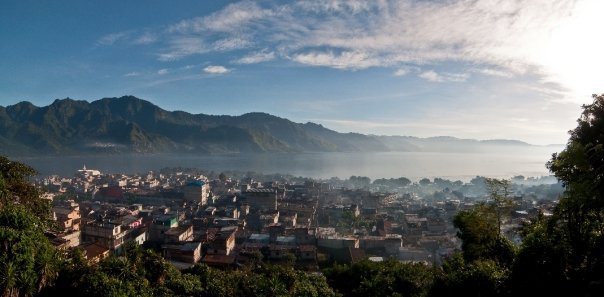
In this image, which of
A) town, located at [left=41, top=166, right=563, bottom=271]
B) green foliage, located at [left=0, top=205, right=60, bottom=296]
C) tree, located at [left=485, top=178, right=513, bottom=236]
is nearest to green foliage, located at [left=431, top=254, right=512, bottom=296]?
tree, located at [left=485, top=178, right=513, bottom=236]

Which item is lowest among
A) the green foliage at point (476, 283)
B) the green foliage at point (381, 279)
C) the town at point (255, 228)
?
the town at point (255, 228)

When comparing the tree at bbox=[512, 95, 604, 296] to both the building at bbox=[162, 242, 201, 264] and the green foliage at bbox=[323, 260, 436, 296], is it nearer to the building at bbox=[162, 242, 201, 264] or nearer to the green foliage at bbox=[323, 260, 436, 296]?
the green foliage at bbox=[323, 260, 436, 296]

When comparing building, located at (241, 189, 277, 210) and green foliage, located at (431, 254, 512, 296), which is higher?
green foliage, located at (431, 254, 512, 296)

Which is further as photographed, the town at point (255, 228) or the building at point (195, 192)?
the building at point (195, 192)

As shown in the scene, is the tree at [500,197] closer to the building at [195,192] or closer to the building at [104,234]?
the building at [104,234]

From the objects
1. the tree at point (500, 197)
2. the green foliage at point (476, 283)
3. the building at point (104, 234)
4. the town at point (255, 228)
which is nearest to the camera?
the green foliage at point (476, 283)

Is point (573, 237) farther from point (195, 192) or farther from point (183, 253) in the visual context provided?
point (195, 192)

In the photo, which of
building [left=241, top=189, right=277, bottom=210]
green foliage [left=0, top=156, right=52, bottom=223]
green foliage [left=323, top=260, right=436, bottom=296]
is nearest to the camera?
green foliage [left=0, top=156, right=52, bottom=223]

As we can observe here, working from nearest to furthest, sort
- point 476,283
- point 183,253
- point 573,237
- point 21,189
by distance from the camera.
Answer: point 573,237
point 476,283
point 21,189
point 183,253

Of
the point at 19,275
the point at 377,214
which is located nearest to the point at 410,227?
the point at 377,214

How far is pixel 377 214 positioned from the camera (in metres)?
43.3

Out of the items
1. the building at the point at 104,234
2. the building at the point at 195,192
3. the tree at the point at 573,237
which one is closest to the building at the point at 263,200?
the building at the point at 195,192

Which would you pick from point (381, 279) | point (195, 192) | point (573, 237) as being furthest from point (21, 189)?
point (195, 192)

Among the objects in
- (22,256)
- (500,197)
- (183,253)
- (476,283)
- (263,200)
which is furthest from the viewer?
(263,200)
